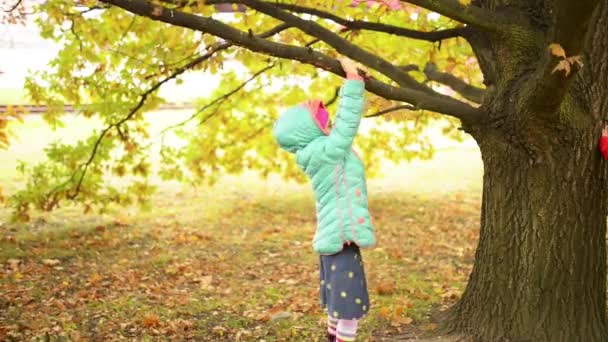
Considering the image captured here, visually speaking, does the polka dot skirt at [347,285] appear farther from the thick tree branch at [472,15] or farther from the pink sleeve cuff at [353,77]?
the thick tree branch at [472,15]

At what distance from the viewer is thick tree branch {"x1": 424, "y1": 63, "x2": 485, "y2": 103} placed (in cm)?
576

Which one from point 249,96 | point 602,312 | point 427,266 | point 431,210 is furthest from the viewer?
point 431,210

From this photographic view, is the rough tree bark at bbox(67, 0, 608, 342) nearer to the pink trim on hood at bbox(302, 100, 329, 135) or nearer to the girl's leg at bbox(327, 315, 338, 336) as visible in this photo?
the pink trim on hood at bbox(302, 100, 329, 135)

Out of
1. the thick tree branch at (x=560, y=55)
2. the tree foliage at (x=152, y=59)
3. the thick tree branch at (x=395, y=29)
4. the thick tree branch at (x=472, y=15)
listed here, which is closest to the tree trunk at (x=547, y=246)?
the thick tree branch at (x=560, y=55)

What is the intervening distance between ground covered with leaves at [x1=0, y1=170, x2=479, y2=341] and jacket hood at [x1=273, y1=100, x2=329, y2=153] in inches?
76.0

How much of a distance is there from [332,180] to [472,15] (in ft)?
4.13

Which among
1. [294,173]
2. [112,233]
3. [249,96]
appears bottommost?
[112,233]

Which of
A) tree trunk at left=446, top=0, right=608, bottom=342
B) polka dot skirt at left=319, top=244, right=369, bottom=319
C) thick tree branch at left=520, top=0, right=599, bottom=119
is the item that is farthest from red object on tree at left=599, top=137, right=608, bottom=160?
polka dot skirt at left=319, top=244, right=369, bottom=319

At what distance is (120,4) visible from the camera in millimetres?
3389

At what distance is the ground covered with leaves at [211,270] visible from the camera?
208 inches

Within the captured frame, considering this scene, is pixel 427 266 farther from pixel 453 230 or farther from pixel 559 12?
pixel 559 12

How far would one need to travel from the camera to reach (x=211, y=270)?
23.6 ft

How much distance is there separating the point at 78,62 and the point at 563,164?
A: 4.53 m

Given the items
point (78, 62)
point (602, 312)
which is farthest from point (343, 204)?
point (78, 62)
